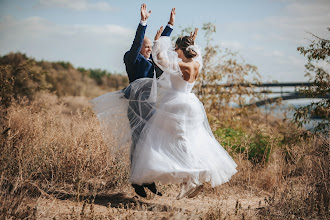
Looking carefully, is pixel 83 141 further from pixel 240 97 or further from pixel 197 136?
pixel 240 97

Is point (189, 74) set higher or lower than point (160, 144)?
higher

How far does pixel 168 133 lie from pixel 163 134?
64 mm

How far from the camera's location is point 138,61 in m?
4.11

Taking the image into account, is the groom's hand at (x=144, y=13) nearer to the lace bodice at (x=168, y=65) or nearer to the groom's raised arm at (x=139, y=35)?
the groom's raised arm at (x=139, y=35)

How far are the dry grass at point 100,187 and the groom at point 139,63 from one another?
0.65 metres

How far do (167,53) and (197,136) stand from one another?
1.14 m

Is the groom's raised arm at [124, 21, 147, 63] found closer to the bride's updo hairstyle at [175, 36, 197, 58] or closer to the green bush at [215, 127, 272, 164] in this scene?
the bride's updo hairstyle at [175, 36, 197, 58]

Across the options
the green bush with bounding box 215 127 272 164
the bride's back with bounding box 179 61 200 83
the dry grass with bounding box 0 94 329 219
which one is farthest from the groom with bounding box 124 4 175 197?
the green bush with bounding box 215 127 272 164

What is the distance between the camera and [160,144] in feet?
12.2

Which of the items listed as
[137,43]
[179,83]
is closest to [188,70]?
[179,83]

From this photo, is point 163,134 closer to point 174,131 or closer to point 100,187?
point 174,131

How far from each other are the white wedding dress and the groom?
0.03m

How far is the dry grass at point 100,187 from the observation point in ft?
11.0

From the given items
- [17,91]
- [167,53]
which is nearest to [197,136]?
[167,53]
